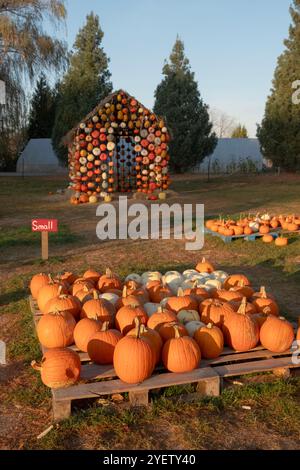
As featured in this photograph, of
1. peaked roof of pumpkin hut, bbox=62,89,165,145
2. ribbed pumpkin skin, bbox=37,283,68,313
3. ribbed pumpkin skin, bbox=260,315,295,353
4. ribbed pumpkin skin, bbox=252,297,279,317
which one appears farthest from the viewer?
peaked roof of pumpkin hut, bbox=62,89,165,145

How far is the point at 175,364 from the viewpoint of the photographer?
3.19 metres

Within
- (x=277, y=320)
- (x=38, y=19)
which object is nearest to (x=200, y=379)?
(x=277, y=320)

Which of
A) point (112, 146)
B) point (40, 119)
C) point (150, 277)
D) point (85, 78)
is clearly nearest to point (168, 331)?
point (150, 277)

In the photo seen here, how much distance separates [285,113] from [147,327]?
2488cm

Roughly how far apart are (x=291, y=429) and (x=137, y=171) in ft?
50.9

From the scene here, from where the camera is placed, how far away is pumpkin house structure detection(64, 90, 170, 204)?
16.0m

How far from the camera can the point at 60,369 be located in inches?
119

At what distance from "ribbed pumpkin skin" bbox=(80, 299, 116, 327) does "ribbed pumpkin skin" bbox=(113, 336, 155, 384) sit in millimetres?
610

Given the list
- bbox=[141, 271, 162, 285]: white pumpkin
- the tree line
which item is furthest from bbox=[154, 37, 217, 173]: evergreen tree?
bbox=[141, 271, 162, 285]: white pumpkin

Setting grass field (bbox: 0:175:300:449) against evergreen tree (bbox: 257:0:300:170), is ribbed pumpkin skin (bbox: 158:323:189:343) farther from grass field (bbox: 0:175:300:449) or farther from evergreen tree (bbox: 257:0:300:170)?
evergreen tree (bbox: 257:0:300:170)

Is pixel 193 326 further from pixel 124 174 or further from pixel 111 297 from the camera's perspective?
pixel 124 174

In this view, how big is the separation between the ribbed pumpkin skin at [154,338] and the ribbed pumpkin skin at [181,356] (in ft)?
0.17

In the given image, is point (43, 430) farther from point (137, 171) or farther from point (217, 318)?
point (137, 171)

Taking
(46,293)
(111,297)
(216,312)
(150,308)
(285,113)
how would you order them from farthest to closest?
1. (285,113)
2. (46,293)
3. (111,297)
4. (150,308)
5. (216,312)
